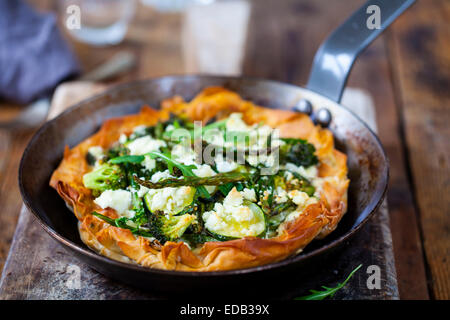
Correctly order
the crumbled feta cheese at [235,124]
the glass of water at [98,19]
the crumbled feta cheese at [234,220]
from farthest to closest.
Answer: the glass of water at [98,19] < the crumbled feta cheese at [235,124] < the crumbled feta cheese at [234,220]

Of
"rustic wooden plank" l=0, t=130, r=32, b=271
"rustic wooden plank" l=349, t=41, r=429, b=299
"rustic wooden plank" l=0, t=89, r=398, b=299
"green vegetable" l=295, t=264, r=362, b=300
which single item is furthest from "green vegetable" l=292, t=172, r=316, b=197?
"rustic wooden plank" l=0, t=130, r=32, b=271

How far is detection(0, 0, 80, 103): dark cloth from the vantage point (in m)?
4.62

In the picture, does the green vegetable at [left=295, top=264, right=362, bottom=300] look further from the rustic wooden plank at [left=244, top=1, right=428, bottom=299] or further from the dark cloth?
the dark cloth

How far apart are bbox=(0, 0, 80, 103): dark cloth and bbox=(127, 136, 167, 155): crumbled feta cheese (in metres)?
2.13

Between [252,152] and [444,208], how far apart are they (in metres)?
1.72

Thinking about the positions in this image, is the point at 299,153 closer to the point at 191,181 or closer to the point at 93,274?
the point at 191,181

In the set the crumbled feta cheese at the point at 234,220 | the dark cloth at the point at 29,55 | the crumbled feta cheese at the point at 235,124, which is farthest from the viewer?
the dark cloth at the point at 29,55

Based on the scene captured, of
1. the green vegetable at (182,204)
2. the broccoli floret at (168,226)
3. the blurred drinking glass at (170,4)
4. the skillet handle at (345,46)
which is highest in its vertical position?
the blurred drinking glass at (170,4)

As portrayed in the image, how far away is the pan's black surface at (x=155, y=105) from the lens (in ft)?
7.12

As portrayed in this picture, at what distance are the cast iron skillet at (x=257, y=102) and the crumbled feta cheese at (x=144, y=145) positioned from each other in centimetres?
46

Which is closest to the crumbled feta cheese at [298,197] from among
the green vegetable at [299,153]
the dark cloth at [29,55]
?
the green vegetable at [299,153]

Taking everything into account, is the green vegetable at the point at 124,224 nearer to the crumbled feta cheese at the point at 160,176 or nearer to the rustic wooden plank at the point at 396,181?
the crumbled feta cheese at the point at 160,176

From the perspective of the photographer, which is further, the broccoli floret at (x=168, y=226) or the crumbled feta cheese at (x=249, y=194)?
the crumbled feta cheese at (x=249, y=194)

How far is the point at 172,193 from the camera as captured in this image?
2.55 meters
